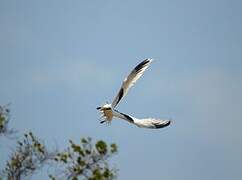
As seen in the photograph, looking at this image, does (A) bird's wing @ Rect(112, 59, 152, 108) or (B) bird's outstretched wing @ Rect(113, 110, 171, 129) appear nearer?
(B) bird's outstretched wing @ Rect(113, 110, 171, 129)

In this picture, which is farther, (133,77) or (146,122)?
(133,77)

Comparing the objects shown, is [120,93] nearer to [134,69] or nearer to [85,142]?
[134,69]

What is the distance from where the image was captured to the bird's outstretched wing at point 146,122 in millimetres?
17455

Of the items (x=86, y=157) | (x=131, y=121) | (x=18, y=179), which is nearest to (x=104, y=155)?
(x=86, y=157)

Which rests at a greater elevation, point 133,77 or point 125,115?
point 133,77

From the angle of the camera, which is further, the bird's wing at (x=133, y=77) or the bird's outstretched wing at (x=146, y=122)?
the bird's wing at (x=133, y=77)

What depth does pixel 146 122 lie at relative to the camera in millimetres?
17578

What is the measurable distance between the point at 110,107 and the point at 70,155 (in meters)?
2.27

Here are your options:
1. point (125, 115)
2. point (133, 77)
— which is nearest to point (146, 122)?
point (125, 115)

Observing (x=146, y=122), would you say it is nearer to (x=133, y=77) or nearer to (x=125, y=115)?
(x=125, y=115)

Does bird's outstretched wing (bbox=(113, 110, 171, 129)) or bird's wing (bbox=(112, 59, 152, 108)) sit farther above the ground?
bird's wing (bbox=(112, 59, 152, 108))

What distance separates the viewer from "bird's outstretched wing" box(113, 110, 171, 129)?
17.5 metres

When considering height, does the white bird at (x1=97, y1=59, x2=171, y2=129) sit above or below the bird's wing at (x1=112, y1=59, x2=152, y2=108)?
below

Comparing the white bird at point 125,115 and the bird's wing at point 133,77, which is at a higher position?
the bird's wing at point 133,77
